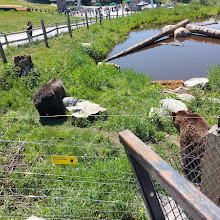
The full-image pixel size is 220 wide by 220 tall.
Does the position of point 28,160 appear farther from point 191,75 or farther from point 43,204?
point 191,75

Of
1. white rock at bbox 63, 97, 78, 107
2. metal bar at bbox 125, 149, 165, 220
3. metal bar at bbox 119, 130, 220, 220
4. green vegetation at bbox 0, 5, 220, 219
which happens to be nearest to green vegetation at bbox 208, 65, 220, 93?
green vegetation at bbox 0, 5, 220, 219

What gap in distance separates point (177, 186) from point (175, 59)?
39.6ft

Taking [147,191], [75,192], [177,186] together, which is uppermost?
[177,186]

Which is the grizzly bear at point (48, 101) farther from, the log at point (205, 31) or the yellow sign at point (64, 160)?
the log at point (205, 31)

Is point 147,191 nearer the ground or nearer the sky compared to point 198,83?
nearer the sky

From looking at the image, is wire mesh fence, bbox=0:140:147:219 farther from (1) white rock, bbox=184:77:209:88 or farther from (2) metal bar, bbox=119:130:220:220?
(1) white rock, bbox=184:77:209:88

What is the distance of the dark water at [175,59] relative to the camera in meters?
10.5

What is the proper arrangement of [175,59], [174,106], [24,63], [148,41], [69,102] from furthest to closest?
[148,41], [175,59], [24,63], [69,102], [174,106]

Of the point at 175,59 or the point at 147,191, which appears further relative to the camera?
the point at 175,59

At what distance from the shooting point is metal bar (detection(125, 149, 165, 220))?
133cm

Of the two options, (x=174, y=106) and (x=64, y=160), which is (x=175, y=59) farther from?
(x=64, y=160)

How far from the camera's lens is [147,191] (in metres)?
1.34

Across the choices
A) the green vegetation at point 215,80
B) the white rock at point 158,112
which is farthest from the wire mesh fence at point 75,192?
the green vegetation at point 215,80

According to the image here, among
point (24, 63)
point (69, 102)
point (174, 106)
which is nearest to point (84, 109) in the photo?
point (69, 102)
